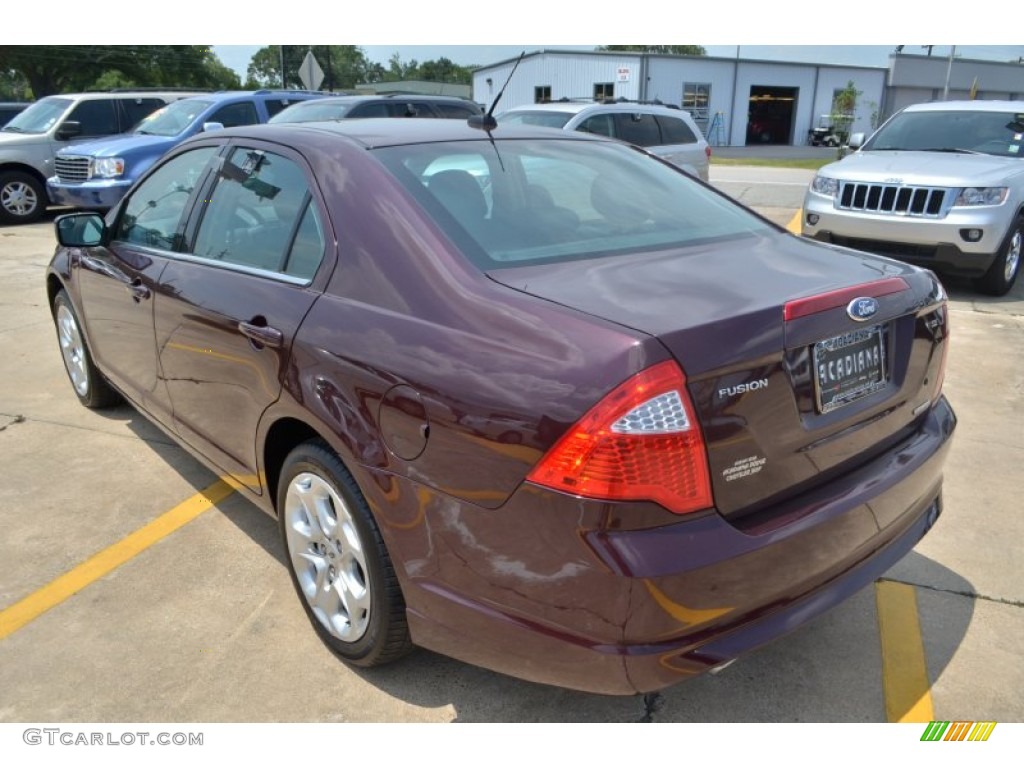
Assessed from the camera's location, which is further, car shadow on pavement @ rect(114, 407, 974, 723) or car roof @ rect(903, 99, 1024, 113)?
car roof @ rect(903, 99, 1024, 113)

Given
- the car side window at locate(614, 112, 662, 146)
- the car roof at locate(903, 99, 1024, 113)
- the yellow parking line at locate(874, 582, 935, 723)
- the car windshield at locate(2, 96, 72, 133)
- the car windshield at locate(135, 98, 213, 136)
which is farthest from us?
the car windshield at locate(2, 96, 72, 133)

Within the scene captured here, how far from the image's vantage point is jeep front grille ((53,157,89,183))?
1127cm

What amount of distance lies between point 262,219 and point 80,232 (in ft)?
5.04

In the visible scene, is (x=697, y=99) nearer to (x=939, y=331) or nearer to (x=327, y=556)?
(x=939, y=331)

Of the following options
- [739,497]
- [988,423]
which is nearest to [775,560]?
[739,497]

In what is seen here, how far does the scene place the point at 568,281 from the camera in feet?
7.11

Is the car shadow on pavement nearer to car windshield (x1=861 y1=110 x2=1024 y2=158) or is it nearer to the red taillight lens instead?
the red taillight lens

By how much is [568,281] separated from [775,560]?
2.92 feet

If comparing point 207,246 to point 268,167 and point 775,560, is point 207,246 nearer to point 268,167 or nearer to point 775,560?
point 268,167

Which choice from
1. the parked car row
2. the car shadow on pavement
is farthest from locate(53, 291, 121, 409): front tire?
the parked car row

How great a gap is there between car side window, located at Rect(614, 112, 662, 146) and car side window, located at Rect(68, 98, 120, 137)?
875 centimetres

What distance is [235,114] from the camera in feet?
38.9

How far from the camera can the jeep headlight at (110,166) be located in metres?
11.1

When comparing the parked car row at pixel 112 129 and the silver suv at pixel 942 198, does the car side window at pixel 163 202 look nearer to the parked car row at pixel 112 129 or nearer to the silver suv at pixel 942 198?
the silver suv at pixel 942 198
